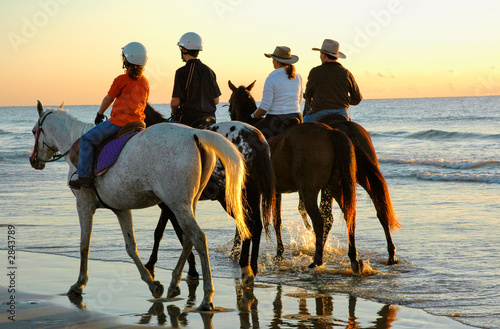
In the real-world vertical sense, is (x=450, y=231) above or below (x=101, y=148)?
below

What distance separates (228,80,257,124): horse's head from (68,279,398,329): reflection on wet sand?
8.77ft

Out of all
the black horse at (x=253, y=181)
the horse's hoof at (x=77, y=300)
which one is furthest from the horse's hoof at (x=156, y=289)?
the black horse at (x=253, y=181)

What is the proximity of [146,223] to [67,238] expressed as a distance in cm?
164

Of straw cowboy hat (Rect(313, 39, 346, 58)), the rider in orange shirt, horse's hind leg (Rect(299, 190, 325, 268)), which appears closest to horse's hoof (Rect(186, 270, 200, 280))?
horse's hind leg (Rect(299, 190, 325, 268))

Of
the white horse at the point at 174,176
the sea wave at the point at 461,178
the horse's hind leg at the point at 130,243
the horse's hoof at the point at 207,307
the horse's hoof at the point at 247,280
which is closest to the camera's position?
the white horse at the point at 174,176

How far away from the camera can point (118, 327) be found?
505 cm

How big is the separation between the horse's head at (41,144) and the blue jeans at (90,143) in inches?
40.4

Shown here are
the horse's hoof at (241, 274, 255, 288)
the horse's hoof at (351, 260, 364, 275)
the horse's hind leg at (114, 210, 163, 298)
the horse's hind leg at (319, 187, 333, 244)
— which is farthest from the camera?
the horse's hind leg at (319, 187, 333, 244)

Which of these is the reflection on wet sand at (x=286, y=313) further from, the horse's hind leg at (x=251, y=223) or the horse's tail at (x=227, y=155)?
the horse's tail at (x=227, y=155)

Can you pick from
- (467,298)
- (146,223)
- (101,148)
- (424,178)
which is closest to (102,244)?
(146,223)

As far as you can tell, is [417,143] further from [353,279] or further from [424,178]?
[353,279]

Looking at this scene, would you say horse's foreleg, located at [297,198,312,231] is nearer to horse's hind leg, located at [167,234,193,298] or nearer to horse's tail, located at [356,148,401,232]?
horse's tail, located at [356,148,401,232]

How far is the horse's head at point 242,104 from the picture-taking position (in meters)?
8.02

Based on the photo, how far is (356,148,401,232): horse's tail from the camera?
7.62 metres
